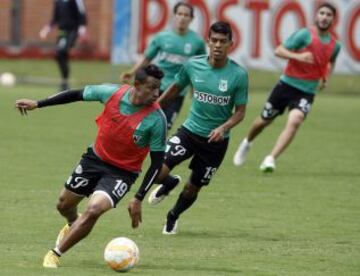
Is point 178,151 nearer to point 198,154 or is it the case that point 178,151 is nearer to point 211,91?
point 198,154

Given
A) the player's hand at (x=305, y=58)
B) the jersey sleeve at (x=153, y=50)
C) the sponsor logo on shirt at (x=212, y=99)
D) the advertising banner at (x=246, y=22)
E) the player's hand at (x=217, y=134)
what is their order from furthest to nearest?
1. the advertising banner at (x=246, y=22)
2. the jersey sleeve at (x=153, y=50)
3. the player's hand at (x=305, y=58)
4. the sponsor logo on shirt at (x=212, y=99)
5. the player's hand at (x=217, y=134)

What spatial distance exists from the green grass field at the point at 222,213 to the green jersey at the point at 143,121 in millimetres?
1080

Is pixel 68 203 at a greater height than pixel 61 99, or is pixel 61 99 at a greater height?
pixel 61 99

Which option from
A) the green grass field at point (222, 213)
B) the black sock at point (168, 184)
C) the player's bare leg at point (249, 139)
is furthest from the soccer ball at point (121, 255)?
the player's bare leg at point (249, 139)

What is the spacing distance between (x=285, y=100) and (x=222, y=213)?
4.01 metres

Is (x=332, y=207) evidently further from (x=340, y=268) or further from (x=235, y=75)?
(x=340, y=268)

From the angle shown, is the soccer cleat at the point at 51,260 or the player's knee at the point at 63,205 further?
the player's knee at the point at 63,205

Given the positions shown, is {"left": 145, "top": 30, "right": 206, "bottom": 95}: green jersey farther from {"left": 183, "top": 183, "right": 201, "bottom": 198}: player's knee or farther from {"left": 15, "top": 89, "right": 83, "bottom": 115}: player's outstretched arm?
{"left": 15, "top": 89, "right": 83, "bottom": 115}: player's outstretched arm

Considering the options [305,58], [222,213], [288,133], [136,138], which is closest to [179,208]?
[222,213]

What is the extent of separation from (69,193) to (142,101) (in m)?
1.18

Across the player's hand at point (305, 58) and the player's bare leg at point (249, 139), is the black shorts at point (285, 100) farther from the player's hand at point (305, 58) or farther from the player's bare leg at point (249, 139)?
the player's hand at point (305, 58)

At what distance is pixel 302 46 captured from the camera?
57.6ft

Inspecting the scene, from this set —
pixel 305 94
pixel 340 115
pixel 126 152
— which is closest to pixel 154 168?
pixel 126 152

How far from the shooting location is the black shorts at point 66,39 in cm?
2909
